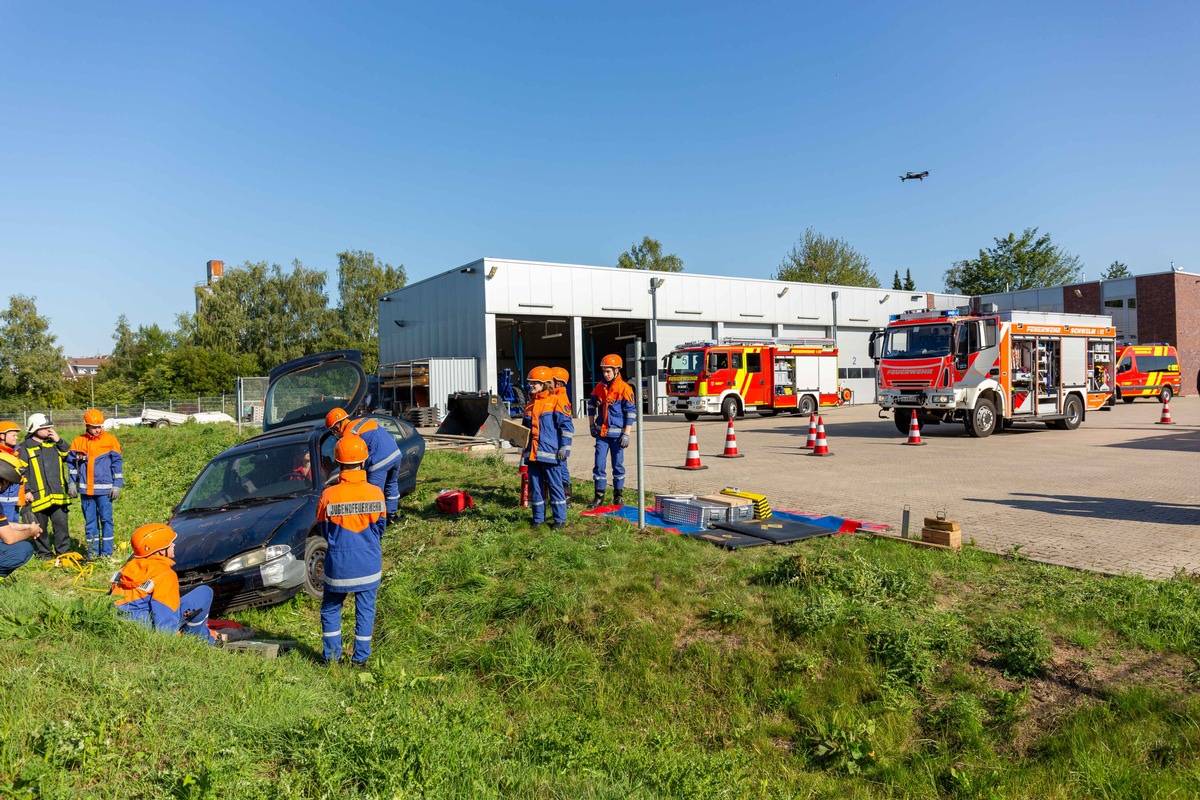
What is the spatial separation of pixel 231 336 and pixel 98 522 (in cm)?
5180

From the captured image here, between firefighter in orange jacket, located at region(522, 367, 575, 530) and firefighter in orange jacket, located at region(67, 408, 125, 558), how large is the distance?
502cm

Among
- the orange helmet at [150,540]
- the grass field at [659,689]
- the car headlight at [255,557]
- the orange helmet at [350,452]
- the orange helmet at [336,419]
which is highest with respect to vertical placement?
the orange helmet at [336,419]

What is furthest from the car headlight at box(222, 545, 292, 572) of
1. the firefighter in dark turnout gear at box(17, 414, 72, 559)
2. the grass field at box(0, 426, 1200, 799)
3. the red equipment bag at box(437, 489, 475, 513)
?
the firefighter in dark turnout gear at box(17, 414, 72, 559)

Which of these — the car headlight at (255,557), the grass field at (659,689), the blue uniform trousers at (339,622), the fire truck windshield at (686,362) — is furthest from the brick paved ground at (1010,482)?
the fire truck windshield at (686,362)

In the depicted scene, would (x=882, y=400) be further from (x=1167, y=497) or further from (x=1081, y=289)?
(x=1081, y=289)

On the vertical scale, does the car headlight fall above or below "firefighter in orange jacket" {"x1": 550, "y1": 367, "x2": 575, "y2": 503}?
below

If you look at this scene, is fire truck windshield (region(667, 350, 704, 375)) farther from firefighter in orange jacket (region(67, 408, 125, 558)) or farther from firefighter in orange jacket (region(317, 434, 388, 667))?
firefighter in orange jacket (region(317, 434, 388, 667))

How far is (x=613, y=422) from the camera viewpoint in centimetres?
922

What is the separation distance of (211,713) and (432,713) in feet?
3.69

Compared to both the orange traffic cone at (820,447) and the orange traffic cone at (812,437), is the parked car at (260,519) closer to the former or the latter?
the orange traffic cone at (820,447)

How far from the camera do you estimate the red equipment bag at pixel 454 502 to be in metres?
9.47

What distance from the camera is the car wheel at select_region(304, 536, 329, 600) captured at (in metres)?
6.75

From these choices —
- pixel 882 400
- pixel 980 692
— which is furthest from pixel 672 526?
pixel 882 400

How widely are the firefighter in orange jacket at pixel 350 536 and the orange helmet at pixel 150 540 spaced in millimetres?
1220
